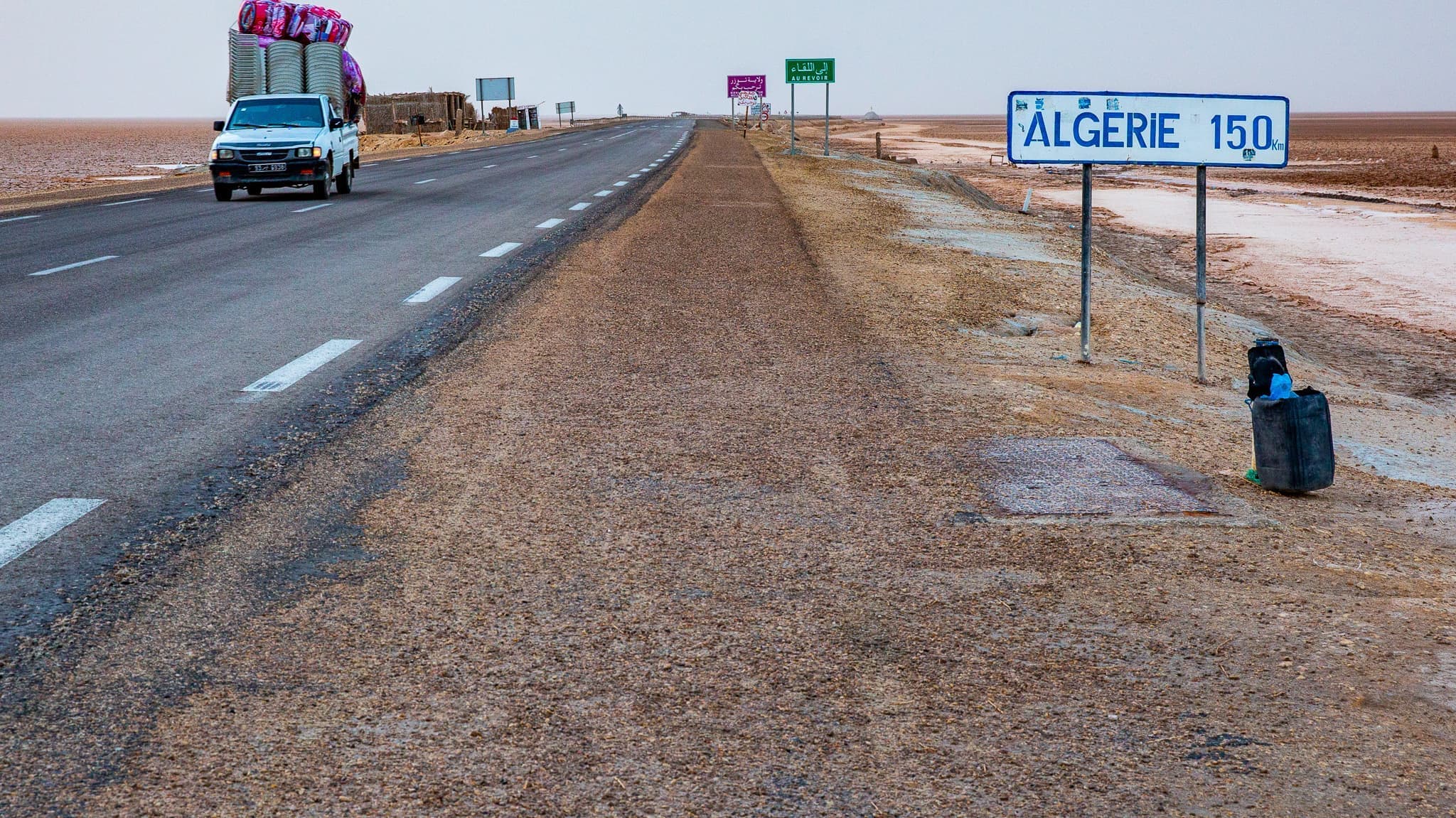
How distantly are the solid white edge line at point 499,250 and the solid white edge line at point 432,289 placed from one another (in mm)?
1641

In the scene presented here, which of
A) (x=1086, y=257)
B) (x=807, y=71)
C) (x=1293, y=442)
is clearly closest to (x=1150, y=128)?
(x=1086, y=257)

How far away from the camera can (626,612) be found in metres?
3.65

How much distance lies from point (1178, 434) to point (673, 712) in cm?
391

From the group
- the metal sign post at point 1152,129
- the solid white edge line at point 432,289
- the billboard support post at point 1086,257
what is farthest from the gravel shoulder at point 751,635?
the solid white edge line at point 432,289

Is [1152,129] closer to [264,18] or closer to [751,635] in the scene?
[751,635]

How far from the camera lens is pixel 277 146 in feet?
71.0

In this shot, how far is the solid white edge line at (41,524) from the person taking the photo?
411 cm

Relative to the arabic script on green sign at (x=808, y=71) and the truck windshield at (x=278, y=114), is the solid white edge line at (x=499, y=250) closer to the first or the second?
the truck windshield at (x=278, y=114)

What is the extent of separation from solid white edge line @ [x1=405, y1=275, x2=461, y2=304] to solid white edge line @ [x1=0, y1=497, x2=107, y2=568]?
5339mm

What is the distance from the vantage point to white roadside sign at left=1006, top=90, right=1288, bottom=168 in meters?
7.09

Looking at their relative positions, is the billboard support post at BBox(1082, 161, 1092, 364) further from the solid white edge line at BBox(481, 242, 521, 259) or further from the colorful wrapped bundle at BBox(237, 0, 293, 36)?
the colorful wrapped bundle at BBox(237, 0, 293, 36)

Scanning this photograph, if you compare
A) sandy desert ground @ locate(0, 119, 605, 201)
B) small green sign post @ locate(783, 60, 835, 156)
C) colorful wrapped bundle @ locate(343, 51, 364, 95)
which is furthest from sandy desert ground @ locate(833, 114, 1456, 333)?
sandy desert ground @ locate(0, 119, 605, 201)

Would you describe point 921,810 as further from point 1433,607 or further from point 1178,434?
point 1178,434

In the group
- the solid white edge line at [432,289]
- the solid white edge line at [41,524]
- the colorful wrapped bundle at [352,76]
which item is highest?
the colorful wrapped bundle at [352,76]
